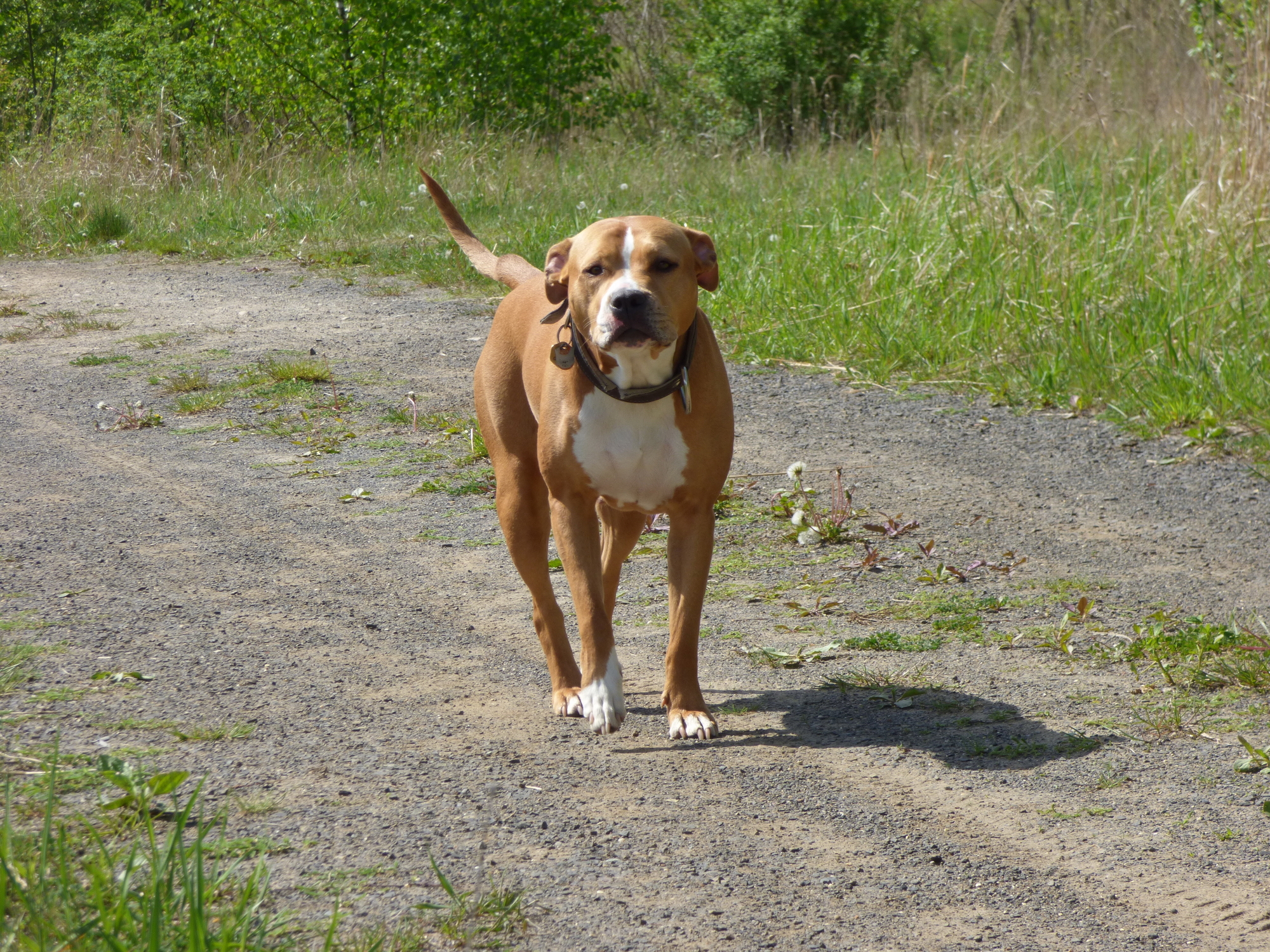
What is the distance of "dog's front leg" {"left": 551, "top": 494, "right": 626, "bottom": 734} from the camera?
3273mm

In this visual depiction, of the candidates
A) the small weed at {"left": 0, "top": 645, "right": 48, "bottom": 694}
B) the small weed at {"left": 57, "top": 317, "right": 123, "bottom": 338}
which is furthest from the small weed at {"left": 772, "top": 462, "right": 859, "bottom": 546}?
the small weed at {"left": 57, "top": 317, "right": 123, "bottom": 338}

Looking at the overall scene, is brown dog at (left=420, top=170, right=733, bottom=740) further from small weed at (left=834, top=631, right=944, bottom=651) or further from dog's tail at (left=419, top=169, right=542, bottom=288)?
dog's tail at (left=419, top=169, right=542, bottom=288)

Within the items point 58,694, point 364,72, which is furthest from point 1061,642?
point 364,72

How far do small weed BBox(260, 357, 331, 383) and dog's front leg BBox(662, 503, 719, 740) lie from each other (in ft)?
14.1

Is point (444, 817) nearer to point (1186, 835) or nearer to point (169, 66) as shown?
point (1186, 835)

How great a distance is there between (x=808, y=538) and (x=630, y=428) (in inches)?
64.6

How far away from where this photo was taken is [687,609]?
3.32 m

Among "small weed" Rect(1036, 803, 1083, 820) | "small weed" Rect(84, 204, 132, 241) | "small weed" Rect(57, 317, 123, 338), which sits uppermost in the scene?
"small weed" Rect(84, 204, 132, 241)

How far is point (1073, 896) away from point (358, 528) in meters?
3.21

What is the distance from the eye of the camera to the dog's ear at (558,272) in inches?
135

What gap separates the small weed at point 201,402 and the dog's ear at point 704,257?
406cm

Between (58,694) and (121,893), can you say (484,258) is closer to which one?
(58,694)

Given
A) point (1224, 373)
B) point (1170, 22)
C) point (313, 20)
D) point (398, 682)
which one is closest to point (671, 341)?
point (398, 682)

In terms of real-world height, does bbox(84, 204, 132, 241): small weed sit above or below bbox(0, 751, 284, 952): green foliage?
above
